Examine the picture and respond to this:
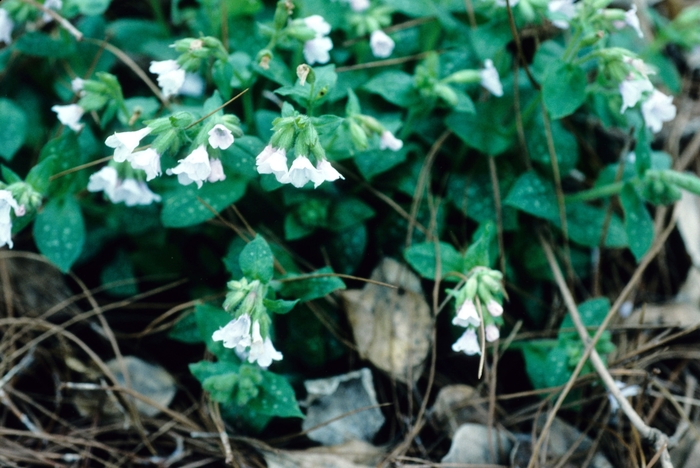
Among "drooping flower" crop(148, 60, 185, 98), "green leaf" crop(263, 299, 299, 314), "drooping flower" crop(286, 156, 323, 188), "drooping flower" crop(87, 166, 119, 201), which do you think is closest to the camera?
"drooping flower" crop(286, 156, 323, 188)

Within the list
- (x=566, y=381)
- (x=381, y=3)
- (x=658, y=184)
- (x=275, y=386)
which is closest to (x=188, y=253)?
(x=275, y=386)

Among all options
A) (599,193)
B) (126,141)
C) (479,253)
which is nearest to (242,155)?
(126,141)

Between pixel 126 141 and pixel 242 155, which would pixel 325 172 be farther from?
pixel 126 141

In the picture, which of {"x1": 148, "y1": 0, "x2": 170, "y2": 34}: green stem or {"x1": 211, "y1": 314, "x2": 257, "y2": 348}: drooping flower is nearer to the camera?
{"x1": 211, "y1": 314, "x2": 257, "y2": 348}: drooping flower

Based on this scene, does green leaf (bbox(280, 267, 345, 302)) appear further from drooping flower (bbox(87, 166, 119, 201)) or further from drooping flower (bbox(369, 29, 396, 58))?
drooping flower (bbox(369, 29, 396, 58))

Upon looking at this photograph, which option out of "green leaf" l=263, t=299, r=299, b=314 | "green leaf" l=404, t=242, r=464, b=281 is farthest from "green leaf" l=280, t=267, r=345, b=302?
"green leaf" l=404, t=242, r=464, b=281

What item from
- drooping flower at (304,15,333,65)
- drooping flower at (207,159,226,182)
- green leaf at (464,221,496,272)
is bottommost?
green leaf at (464,221,496,272)

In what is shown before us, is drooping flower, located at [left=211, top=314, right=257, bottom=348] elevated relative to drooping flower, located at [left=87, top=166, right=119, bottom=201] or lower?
lower

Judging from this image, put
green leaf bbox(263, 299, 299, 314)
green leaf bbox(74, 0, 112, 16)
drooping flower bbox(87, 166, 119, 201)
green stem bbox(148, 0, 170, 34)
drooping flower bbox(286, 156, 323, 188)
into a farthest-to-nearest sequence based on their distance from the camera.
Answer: green stem bbox(148, 0, 170, 34), green leaf bbox(74, 0, 112, 16), drooping flower bbox(87, 166, 119, 201), green leaf bbox(263, 299, 299, 314), drooping flower bbox(286, 156, 323, 188)
